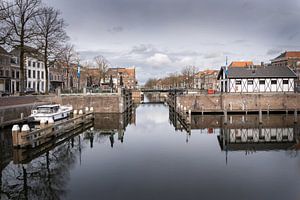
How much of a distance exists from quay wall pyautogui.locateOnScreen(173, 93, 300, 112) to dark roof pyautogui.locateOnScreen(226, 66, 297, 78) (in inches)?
191

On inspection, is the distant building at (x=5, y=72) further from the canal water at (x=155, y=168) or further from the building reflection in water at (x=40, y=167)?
the building reflection in water at (x=40, y=167)

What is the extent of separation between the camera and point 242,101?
138 feet

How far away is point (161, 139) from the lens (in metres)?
21.6

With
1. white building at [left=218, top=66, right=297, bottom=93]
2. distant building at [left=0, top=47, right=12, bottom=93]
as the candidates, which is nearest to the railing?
white building at [left=218, top=66, right=297, bottom=93]

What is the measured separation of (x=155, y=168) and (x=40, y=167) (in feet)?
17.8

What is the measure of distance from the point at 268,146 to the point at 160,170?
9.42m

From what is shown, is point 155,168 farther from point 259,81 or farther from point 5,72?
point 5,72

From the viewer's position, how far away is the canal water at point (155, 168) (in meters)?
10.2

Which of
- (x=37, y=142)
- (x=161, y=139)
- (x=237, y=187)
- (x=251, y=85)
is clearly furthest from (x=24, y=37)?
(x=251, y=85)

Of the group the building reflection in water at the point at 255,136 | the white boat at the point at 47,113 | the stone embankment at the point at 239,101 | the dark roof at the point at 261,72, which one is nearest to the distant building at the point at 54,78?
the stone embankment at the point at 239,101

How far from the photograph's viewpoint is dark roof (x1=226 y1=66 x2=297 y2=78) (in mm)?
45531

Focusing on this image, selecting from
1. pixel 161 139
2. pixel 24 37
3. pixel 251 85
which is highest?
pixel 24 37

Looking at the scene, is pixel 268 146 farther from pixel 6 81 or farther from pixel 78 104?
pixel 6 81

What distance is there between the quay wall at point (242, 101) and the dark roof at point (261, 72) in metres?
4.85
